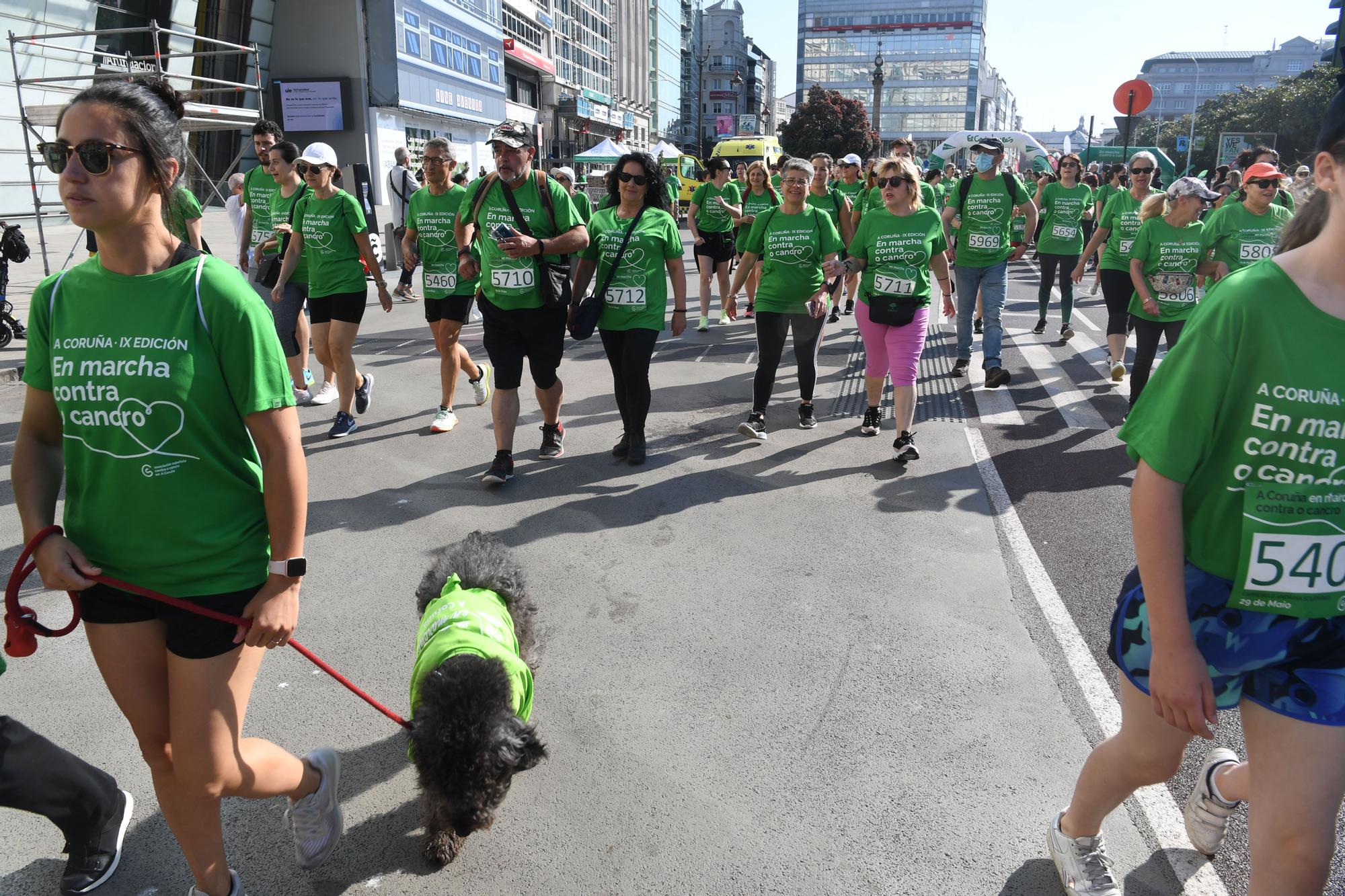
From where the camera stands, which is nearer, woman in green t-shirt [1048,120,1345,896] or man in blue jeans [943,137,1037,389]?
woman in green t-shirt [1048,120,1345,896]

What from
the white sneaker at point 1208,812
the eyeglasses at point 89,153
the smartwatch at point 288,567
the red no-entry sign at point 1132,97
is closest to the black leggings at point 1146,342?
the white sneaker at point 1208,812

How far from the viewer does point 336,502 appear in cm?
562

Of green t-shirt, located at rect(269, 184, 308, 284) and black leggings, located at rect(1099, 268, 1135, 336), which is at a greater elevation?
green t-shirt, located at rect(269, 184, 308, 284)

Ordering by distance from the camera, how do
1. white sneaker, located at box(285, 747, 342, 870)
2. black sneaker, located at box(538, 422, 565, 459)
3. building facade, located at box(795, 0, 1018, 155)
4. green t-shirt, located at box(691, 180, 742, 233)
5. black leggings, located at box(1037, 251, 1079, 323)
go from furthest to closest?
building facade, located at box(795, 0, 1018, 155)
green t-shirt, located at box(691, 180, 742, 233)
black leggings, located at box(1037, 251, 1079, 323)
black sneaker, located at box(538, 422, 565, 459)
white sneaker, located at box(285, 747, 342, 870)

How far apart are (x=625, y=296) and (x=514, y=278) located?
2.62 feet

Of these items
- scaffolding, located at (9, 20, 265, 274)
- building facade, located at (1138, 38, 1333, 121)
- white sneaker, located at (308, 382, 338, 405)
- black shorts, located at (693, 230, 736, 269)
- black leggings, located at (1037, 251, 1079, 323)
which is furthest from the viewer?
building facade, located at (1138, 38, 1333, 121)

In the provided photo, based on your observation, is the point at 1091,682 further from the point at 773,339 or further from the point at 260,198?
the point at 260,198

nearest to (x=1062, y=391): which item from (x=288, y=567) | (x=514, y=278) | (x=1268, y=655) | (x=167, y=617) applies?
(x=514, y=278)

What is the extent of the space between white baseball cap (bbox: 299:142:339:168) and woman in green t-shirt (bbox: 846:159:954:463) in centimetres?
397

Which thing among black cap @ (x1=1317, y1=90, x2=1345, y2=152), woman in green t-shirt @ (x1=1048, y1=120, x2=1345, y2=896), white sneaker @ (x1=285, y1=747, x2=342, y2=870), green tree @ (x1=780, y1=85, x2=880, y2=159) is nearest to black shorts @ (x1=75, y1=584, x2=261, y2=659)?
white sneaker @ (x1=285, y1=747, x2=342, y2=870)

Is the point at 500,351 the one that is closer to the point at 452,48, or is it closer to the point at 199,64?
the point at 199,64

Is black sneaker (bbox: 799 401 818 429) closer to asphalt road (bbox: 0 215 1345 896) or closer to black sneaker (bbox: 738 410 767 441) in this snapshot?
asphalt road (bbox: 0 215 1345 896)

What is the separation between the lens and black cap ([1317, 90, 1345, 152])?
5.53ft

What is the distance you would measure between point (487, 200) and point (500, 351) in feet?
3.23
